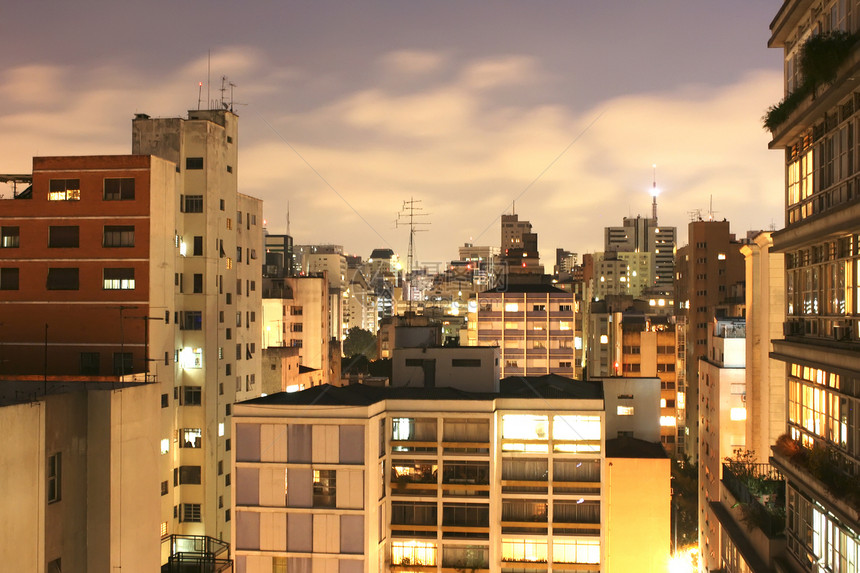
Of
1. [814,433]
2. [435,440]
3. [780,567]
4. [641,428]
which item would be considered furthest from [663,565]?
[814,433]

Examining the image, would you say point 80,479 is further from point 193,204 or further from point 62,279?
point 193,204

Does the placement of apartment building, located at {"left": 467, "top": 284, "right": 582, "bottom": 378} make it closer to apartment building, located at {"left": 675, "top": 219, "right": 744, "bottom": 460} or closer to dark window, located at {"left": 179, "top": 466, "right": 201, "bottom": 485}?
apartment building, located at {"left": 675, "top": 219, "right": 744, "bottom": 460}

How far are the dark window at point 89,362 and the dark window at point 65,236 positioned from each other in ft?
16.3

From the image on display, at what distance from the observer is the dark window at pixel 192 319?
140ft

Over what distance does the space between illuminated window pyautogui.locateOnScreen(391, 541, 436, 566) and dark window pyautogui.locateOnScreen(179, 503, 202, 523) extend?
1283 cm

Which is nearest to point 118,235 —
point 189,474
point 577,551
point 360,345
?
point 189,474

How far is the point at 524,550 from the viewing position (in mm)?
35219

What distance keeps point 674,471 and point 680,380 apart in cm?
1980

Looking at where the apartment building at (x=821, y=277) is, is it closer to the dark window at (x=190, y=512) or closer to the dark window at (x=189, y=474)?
the dark window at (x=189, y=474)

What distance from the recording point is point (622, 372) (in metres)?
79.9

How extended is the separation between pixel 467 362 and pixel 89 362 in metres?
18.5

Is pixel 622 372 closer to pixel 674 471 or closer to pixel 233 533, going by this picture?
pixel 674 471

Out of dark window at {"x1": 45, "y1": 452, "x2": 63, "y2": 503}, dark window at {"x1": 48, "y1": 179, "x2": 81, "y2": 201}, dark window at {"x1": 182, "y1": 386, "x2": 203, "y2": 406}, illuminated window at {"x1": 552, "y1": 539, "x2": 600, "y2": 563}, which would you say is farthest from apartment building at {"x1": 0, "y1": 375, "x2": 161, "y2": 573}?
dark window at {"x1": 182, "y1": 386, "x2": 203, "y2": 406}

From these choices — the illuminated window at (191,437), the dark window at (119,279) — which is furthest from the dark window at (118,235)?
the illuminated window at (191,437)
